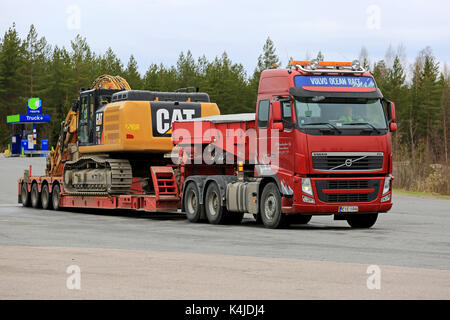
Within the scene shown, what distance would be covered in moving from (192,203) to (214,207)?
1112 millimetres

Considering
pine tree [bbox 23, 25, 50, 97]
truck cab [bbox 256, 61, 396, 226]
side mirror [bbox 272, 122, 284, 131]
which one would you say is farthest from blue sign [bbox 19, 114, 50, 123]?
side mirror [bbox 272, 122, 284, 131]

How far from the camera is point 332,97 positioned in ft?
62.8

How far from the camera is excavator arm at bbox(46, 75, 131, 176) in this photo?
27.6m

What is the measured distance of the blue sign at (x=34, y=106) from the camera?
96.6m

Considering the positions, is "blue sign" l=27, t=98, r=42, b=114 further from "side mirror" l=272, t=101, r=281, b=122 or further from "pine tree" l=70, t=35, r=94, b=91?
"side mirror" l=272, t=101, r=281, b=122

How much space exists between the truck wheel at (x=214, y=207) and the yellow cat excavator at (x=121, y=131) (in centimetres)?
357

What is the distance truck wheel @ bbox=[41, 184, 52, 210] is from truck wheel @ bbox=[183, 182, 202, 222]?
343 inches

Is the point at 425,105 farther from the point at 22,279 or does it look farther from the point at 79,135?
the point at 22,279

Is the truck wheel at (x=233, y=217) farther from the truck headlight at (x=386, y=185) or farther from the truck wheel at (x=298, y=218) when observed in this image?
the truck headlight at (x=386, y=185)

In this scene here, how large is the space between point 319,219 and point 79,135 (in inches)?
356

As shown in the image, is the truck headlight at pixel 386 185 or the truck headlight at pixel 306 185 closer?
the truck headlight at pixel 306 185

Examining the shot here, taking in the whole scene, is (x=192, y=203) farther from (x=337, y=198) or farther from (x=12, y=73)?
(x=12, y=73)

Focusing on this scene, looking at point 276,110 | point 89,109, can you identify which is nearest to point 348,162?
point 276,110

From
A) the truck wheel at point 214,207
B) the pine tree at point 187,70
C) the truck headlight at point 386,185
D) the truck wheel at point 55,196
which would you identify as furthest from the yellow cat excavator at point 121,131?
the pine tree at point 187,70
